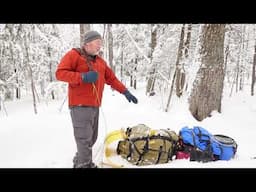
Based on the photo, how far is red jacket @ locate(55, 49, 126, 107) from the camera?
10.0 feet

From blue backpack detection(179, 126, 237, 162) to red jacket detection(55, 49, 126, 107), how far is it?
1540mm

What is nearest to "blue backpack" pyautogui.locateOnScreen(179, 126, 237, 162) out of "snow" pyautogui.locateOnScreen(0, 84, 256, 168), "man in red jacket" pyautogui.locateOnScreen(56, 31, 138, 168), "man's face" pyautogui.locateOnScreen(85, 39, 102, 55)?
"snow" pyautogui.locateOnScreen(0, 84, 256, 168)

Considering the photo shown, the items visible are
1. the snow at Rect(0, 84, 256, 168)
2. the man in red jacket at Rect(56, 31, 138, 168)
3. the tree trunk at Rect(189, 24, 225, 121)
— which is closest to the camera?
the man in red jacket at Rect(56, 31, 138, 168)

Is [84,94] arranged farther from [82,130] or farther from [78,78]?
[82,130]

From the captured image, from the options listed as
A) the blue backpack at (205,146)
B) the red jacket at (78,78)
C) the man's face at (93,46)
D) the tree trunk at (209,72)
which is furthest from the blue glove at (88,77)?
the tree trunk at (209,72)

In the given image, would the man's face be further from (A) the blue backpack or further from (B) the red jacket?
(A) the blue backpack

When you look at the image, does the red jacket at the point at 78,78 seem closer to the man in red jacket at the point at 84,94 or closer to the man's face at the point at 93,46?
the man in red jacket at the point at 84,94

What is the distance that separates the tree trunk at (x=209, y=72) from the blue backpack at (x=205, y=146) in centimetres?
192

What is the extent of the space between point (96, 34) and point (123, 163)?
1848mm

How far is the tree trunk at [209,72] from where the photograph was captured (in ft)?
19.0
